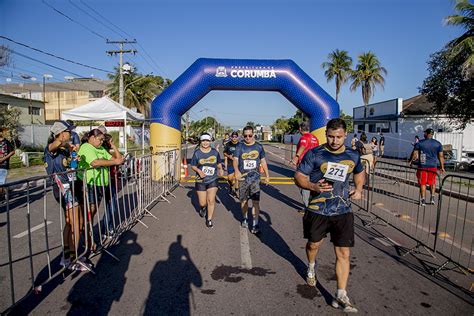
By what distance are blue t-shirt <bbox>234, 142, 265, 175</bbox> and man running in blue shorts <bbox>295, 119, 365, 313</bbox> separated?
2394 mm

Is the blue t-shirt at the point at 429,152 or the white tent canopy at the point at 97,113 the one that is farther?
the white tent canopy at the point at 97,113

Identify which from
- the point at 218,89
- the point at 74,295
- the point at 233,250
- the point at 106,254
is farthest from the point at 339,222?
the point at 218,89

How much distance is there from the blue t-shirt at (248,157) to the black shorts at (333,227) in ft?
7.91

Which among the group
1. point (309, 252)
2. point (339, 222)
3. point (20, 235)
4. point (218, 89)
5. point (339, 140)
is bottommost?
point (20, 235)

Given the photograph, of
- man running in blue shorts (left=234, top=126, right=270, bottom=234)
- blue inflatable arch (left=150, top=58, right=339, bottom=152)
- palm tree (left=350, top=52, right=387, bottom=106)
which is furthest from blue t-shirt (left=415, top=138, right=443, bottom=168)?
palm tree (left=350, top=52, right=387, bottom=106)

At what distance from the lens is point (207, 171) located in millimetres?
5945

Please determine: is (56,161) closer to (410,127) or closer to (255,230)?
(255,230)

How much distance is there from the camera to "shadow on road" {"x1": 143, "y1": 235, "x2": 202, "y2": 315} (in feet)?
10.2

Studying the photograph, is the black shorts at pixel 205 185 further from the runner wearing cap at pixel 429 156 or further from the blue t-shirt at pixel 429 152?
the blue t-shirt at pixel 429 152

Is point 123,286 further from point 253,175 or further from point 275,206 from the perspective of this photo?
point 275,206

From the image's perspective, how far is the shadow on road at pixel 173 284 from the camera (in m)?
3.09

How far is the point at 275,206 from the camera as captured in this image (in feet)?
25.1

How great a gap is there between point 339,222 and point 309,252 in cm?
57

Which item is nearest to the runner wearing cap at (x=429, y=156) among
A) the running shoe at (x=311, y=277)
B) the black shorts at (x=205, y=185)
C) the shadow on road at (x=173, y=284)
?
the black shorts at (x=205, y=185)
